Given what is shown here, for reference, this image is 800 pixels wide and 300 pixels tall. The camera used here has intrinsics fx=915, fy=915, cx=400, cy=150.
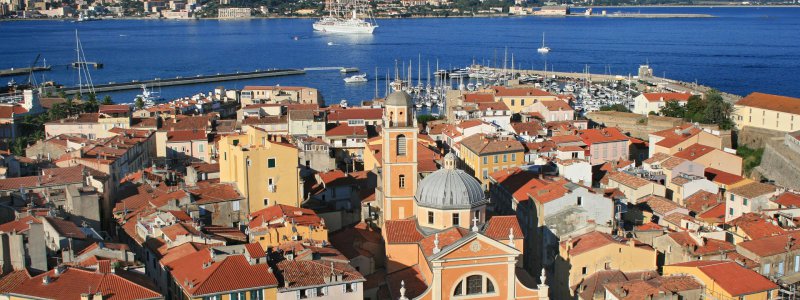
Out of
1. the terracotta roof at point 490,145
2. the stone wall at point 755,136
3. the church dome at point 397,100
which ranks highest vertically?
the church dome at point 397,100

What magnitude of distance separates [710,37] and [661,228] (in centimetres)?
11577

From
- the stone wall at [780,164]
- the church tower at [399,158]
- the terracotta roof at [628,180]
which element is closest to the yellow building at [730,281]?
the church tower at [399,158]

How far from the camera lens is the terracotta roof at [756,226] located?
21672mm

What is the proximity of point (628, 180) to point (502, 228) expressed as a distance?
31.1 feet

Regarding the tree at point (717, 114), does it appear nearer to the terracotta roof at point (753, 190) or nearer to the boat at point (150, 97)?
the terracotta roof at point (753, 190)

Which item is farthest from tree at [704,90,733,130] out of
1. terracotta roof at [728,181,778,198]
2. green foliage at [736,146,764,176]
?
terracotta roof at [728,181,778,198]

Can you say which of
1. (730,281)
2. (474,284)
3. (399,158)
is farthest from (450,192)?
(730,281)

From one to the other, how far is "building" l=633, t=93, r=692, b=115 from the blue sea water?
78.5ft

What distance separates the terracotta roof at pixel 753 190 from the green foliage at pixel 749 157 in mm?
10066

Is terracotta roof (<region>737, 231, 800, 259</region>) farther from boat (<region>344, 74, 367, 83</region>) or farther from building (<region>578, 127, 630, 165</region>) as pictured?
boat (<region>344, 74, 367, 83</region>)

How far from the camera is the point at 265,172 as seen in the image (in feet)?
77.9

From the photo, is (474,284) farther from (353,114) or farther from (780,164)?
(353,114)

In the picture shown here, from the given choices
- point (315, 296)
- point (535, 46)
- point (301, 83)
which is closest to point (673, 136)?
point (315, 296)

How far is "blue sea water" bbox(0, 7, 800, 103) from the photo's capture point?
271 ft
